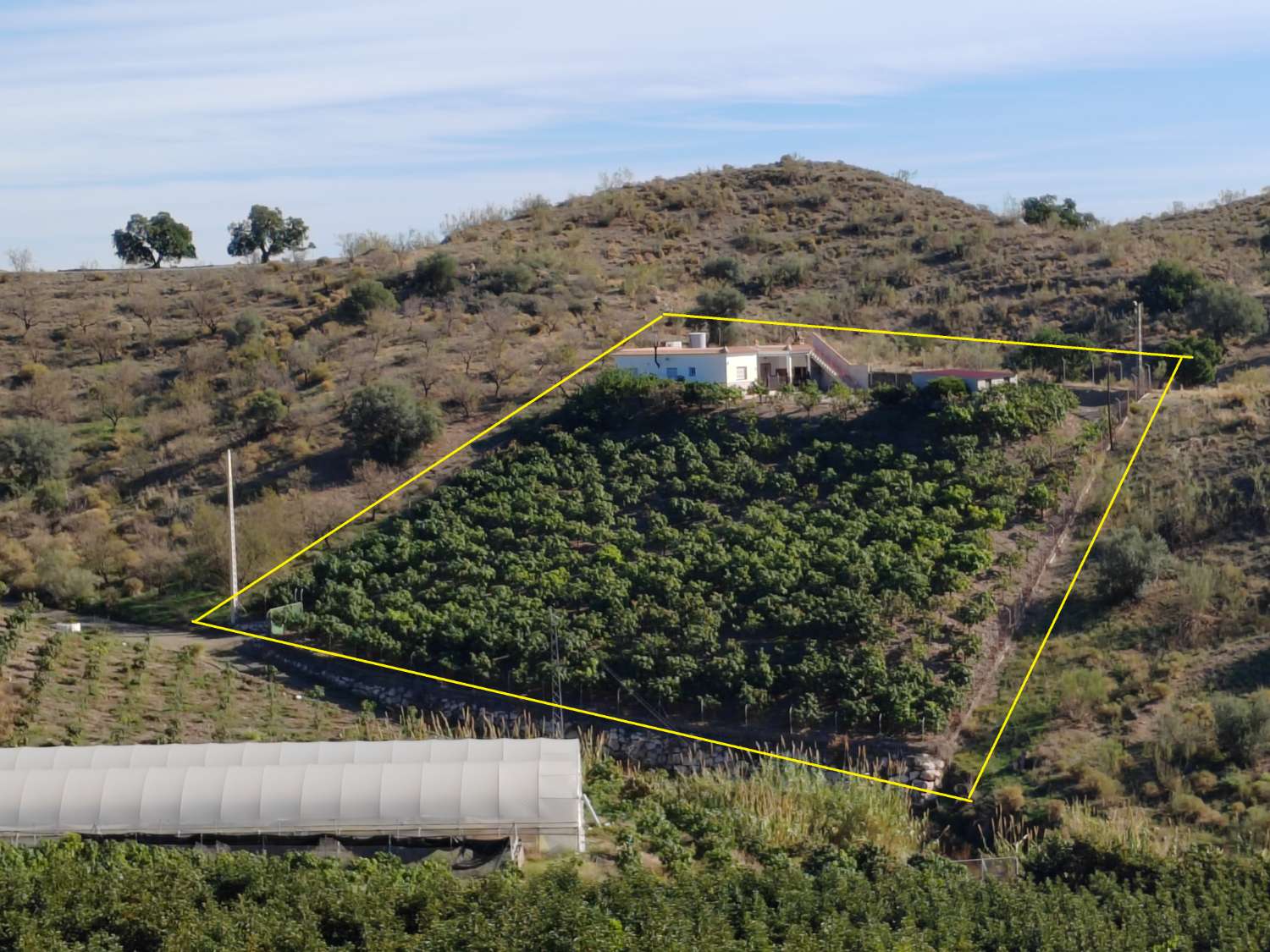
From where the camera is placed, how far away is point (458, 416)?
37.8 metres

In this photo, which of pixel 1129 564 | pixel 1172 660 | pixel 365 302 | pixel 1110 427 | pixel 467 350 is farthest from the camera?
pixel 365 302

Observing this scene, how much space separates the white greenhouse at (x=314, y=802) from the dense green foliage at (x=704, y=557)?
21.7ft

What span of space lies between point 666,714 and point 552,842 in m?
6.83

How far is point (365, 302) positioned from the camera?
45.8m

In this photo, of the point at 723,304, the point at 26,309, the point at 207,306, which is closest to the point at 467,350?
the point at 723,304

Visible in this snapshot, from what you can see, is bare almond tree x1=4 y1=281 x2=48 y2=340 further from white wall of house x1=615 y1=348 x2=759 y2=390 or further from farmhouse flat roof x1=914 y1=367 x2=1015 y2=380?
farmhouse flat roof x1=914 y1=367 x2=1015 y2=380

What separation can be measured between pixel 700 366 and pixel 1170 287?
14.3 meters

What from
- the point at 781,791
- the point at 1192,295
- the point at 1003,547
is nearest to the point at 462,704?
the point at 781,791

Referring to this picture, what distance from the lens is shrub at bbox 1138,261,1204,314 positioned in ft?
133

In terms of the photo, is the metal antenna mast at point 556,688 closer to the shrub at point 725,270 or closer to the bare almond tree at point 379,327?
the bare almond tree at point 379,327

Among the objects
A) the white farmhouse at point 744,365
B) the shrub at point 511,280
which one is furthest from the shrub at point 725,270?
the white farmhouse at point 744,365

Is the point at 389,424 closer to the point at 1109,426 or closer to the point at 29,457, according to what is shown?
the point at 29,457

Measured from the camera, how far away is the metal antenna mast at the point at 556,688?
25.4 meters

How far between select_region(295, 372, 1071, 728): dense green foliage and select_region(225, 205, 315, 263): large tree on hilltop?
27.5m
